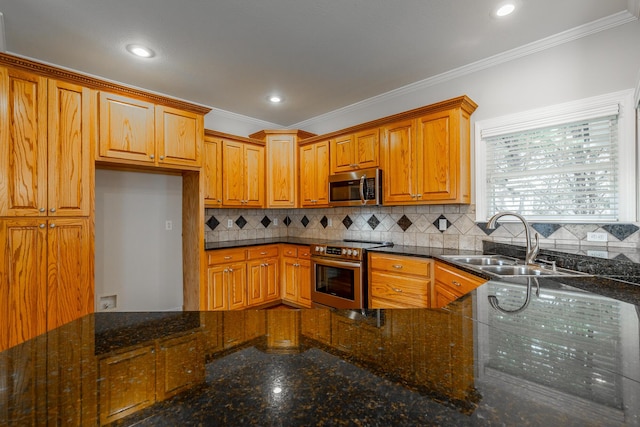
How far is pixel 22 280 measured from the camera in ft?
7.20

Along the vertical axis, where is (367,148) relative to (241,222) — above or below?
above

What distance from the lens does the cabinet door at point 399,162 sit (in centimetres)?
301

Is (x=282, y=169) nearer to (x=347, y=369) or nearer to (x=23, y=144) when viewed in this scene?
(x=23, y=144)

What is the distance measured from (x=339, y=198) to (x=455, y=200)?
4.35 ft

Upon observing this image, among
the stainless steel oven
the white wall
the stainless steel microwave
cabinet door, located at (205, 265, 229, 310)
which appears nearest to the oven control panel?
the stainless steel oven

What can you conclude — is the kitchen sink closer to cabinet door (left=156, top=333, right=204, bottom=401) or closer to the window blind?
the window blind

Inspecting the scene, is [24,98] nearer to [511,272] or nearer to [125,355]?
[125,355]

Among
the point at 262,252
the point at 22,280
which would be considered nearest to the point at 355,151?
the point at 262,252

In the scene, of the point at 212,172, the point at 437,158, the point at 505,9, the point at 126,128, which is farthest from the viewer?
the point at 212,172

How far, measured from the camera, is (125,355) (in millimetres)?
653

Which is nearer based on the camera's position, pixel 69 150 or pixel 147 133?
pixel 69 150

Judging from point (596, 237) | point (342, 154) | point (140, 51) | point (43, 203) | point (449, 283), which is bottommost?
point (449, 283)

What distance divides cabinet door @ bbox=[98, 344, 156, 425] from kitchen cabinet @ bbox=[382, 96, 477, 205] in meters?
2.68

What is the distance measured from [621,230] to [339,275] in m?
2.35
